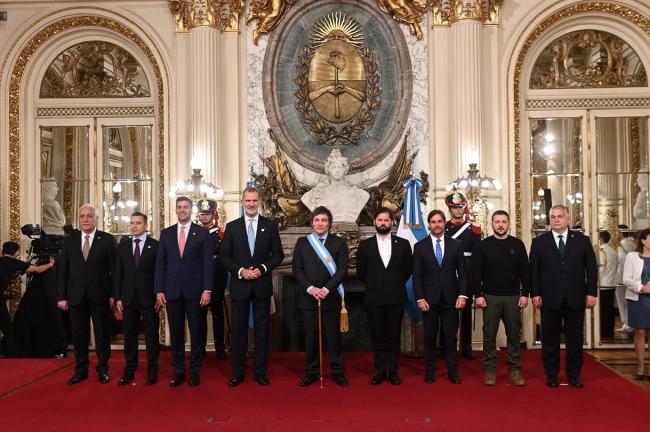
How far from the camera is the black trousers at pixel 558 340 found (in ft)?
22.7

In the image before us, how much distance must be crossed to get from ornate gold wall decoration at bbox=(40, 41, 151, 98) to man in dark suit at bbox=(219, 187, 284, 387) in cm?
465

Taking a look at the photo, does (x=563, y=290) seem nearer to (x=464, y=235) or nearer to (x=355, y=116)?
(x=464, y=235)

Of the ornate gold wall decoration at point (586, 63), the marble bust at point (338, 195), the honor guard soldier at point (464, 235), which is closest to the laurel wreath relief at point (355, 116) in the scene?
the marble bust at point (338, 195)

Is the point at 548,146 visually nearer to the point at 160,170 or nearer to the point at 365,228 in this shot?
the point at 365,228

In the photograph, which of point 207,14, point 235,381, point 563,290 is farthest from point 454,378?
point 207,14

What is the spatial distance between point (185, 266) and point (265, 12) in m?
4.73

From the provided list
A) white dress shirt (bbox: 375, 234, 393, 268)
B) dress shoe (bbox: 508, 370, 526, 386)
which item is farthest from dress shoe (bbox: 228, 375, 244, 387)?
dress shoe (bbox: 508, 370, 526, 386)

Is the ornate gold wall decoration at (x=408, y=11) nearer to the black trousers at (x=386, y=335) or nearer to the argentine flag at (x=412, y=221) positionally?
the argentine flag at (x=412, y=221)

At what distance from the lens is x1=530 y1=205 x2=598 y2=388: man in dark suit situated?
6.91 metres

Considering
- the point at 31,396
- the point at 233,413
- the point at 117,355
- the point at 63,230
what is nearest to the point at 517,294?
the point at 233,413

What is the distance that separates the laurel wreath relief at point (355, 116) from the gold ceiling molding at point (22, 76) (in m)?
1.92

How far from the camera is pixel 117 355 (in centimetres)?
966

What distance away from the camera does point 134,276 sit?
281 inches

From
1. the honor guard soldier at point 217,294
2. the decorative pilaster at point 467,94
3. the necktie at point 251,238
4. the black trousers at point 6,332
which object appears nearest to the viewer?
the necktie at point 251,238
